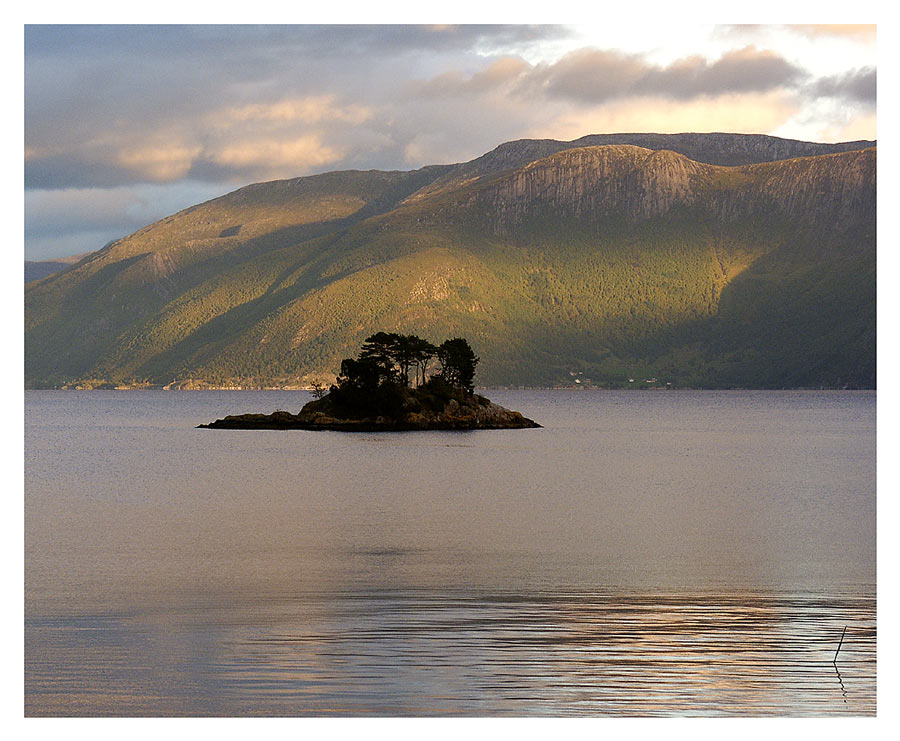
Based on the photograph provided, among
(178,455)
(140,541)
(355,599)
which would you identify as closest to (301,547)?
(140,541)

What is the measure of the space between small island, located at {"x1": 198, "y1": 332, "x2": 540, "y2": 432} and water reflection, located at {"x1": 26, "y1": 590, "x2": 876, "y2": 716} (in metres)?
71.1

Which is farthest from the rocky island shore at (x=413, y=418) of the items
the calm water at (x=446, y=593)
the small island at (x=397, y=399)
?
the calm water at (x=446, y=593)

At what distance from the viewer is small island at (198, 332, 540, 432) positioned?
9512 centimetres

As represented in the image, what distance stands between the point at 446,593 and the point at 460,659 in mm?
5865

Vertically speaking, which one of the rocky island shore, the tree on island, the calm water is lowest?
the calm water

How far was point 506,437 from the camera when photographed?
9225 cm

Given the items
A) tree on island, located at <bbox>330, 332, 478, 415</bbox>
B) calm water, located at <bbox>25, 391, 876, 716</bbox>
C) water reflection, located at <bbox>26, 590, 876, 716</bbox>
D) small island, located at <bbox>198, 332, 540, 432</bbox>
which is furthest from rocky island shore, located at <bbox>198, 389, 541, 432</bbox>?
water reflection, located at <bbox>26, 590, 876, 716</bbox>

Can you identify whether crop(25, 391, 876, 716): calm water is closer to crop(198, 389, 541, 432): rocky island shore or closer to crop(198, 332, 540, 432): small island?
crop(198, 332, 540, 432): small island

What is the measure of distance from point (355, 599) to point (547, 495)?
24968 millimetres

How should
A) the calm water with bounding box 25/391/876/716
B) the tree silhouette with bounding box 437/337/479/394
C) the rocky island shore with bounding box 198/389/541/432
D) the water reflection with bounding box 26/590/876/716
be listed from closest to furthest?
the water reflection with bounding box 26/590/876/716, the calm water with bounding box 25/391/876/716, the rocky island shore with bounding box 198/389/541/432, the tree silhouette with bounding box 437/337/479/394

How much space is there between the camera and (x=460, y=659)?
1770cm

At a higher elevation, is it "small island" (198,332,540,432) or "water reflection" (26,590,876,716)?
"small island" (198,332,540,432)

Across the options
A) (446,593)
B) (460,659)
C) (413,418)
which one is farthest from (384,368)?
(460,659)
